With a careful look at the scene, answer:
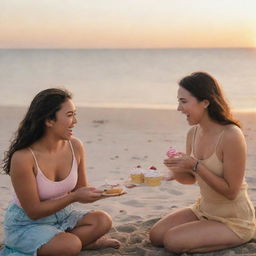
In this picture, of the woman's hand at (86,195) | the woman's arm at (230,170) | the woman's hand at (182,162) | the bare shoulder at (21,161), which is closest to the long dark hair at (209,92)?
the woman's arm at (230,170)

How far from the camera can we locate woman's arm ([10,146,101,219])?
12.0 feet

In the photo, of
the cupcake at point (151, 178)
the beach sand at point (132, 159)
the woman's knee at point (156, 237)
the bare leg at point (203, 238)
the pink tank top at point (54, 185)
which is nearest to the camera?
the pink tank top at point (54, 185)

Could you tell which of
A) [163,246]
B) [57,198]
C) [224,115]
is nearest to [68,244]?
[57,198]

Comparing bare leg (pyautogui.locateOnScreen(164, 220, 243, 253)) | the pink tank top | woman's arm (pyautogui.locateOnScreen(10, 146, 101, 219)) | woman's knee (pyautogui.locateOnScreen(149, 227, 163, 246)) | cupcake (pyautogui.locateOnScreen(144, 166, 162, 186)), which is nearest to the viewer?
woman's arm (pyautogui.locateOnScreen(10, 146, 101, 219))

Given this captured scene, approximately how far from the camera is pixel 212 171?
3.94 m

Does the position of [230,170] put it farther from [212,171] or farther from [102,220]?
[102,220]

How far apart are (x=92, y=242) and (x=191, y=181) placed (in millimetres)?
977

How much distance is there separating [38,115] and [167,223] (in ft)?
4.91

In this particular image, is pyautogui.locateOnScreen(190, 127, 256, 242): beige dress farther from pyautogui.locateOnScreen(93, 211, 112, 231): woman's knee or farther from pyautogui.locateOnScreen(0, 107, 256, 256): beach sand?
pyautogui.locateOnScreen(93, 211, 112, 231): woman's knee

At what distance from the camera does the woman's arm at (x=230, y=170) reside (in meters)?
3.80

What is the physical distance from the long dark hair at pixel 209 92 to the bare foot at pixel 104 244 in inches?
53.4

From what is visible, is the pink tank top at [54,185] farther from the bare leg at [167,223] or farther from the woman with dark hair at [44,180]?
the bare leg at [167,223]

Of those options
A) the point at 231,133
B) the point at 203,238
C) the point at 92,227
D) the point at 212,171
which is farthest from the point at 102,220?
the point at 231,133

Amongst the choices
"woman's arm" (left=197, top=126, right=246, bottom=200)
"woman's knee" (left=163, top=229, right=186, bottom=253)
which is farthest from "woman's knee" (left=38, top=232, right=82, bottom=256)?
"woman's arm" (left=197, top=126, right=246, bottom=200)
